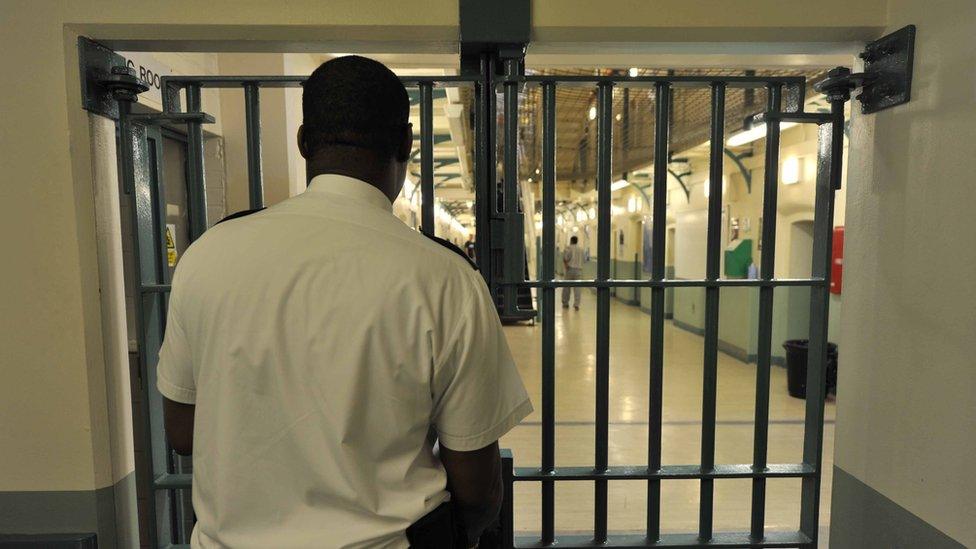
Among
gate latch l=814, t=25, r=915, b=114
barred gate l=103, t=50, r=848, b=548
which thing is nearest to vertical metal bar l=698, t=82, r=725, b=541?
barred gate l=103, t=50, r=848, b=548

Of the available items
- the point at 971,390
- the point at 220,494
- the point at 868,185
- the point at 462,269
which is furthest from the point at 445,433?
the point at 868,185

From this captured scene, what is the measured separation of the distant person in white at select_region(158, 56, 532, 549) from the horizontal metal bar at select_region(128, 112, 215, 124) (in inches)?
39.3

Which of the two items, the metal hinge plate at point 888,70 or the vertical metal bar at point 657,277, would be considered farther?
the vertical metal bar at point 657,277

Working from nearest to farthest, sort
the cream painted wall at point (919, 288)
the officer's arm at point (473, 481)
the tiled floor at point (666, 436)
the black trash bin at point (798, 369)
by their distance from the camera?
the officer's arm at point (473, 481)
the cream painted wall at point (919, 288)
the tiled floor at point (666, 436)
the black trash bin at point (798, 369)

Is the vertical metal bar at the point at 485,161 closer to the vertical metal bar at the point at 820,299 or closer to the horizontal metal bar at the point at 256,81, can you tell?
the horizontal metal bar at the point at 256,81

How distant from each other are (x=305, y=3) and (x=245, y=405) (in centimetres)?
130

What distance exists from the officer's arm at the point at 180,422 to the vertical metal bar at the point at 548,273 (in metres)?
1.10

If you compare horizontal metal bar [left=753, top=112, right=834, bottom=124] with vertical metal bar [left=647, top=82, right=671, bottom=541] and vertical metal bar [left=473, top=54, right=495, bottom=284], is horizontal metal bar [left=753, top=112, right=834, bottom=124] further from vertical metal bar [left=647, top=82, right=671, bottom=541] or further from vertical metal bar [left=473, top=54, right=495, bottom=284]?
vertical metal bar [left=473, top=54, right=495, bottom=284]

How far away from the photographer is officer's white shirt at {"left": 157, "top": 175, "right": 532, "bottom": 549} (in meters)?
0.95

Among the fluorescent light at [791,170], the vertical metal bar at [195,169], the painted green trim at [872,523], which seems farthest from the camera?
the fluorescent light at [791,170]

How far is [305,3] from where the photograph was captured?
169cm

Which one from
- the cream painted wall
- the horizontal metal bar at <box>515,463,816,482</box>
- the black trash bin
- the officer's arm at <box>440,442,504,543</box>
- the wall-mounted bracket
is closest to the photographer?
the officer's arm at <box>440,442,504,543</box>

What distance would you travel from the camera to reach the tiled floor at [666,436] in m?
3.25

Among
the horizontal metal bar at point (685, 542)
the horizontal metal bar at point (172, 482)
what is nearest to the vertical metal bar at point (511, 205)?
the horizontal metal bar at point (685, 542)
